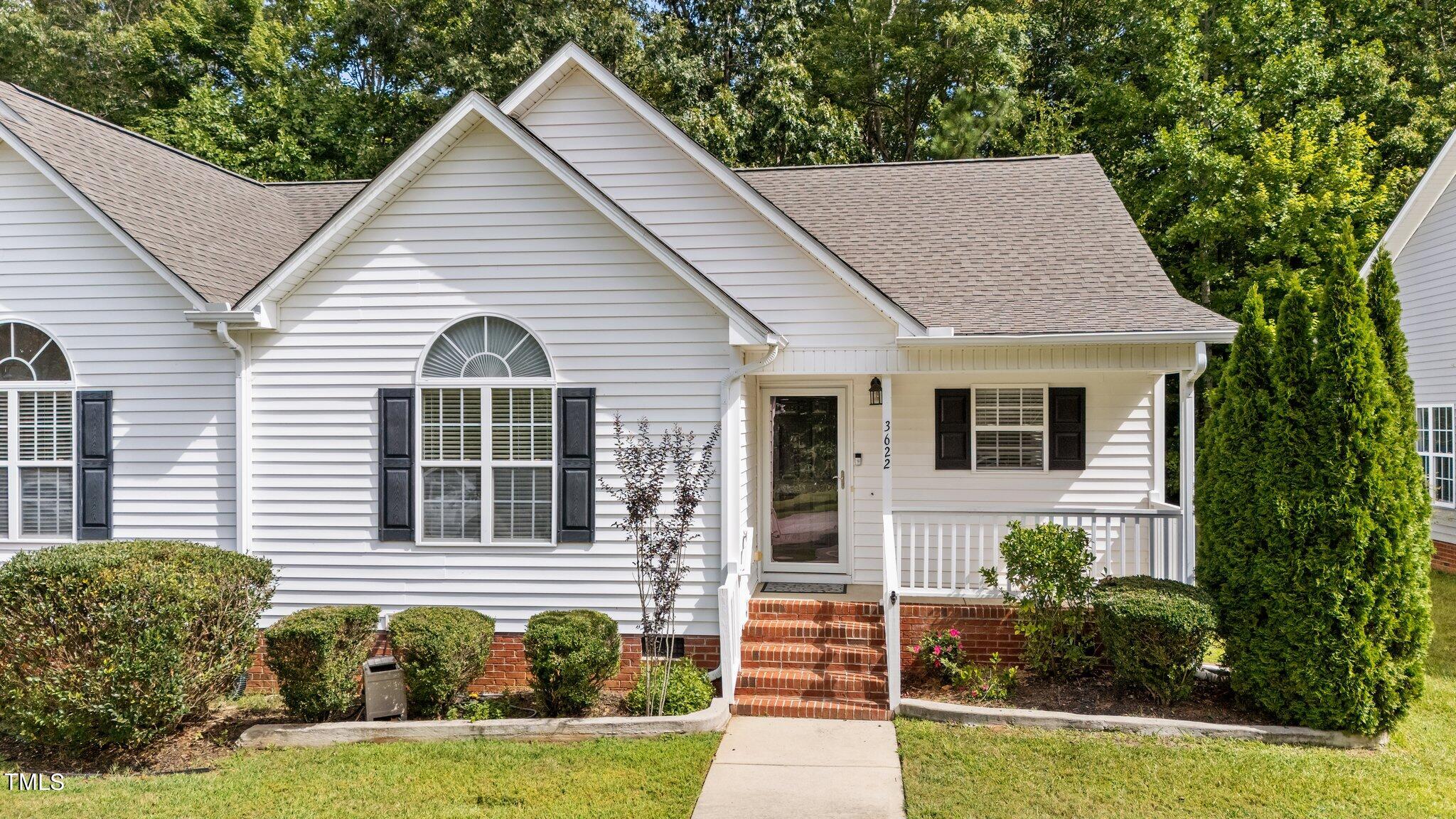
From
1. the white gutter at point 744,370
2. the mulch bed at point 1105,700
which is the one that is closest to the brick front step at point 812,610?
the mulch bed at point 1105,700

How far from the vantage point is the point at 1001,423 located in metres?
9.38

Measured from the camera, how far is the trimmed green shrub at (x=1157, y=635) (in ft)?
21.8

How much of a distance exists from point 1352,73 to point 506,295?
19.4 metres

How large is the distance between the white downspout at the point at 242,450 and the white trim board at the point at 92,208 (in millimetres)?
683

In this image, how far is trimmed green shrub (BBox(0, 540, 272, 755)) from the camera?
6.03m

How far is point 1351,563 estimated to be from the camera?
6.30 metres

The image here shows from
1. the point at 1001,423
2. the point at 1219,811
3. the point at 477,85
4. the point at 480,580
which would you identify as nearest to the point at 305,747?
the point at 480,580

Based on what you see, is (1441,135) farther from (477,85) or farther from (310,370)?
(310,370)

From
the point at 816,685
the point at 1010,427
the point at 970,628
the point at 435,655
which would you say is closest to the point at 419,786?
the point at 435,655

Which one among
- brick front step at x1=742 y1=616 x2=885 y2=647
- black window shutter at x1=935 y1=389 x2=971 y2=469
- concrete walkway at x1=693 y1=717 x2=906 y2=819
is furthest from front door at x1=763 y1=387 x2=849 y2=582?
concrete walkway at x1=693 y1=717 x2=906 y2=819

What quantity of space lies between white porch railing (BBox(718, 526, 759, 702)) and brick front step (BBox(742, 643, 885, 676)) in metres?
0.15

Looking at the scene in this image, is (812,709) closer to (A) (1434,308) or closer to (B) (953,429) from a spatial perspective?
(B) (953,429)

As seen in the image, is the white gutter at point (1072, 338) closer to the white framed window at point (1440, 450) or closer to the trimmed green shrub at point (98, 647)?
the trimmed green shrub at point (98, 647)

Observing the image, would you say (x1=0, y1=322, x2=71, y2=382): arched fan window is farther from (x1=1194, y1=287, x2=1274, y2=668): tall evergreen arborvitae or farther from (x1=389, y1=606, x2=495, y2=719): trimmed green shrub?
(x1=1194, y1=287, x2=1274, y2=668): tall evergreen arborvitae
